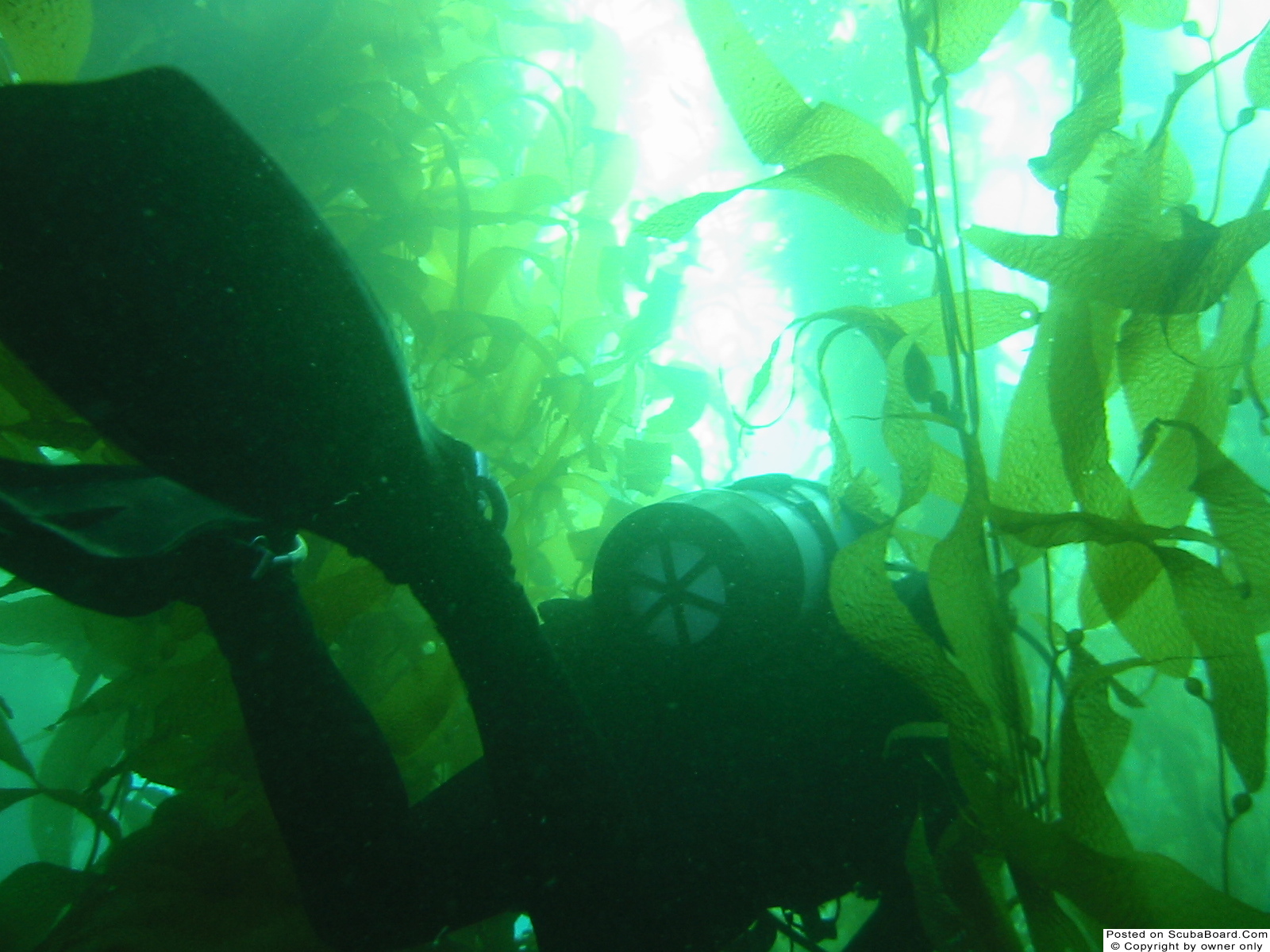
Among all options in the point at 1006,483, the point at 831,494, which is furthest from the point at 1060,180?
the point at 831,494

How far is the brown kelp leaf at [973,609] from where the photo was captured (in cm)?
103

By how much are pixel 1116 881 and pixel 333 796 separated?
1.26m

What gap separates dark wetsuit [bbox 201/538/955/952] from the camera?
1.14 m

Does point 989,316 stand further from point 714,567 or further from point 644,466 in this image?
point 644,466

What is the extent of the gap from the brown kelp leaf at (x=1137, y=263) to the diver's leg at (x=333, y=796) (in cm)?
134

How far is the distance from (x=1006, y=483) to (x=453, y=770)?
170cm

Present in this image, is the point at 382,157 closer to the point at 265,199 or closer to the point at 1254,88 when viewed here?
the point at 265,199

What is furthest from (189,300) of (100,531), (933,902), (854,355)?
(854,355)

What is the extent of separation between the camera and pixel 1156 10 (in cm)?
132

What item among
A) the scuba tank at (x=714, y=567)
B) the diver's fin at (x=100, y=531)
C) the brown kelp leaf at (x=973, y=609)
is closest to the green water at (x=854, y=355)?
the brown kelp leaf at (x=973, y=609)

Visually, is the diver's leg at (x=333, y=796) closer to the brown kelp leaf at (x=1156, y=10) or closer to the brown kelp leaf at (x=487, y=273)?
the brown kelp leaf at (x=487, y=273)

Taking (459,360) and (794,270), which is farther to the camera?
(794,270)

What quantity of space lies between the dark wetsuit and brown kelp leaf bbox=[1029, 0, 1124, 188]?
38.3 inches

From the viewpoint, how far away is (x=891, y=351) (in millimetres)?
1131
